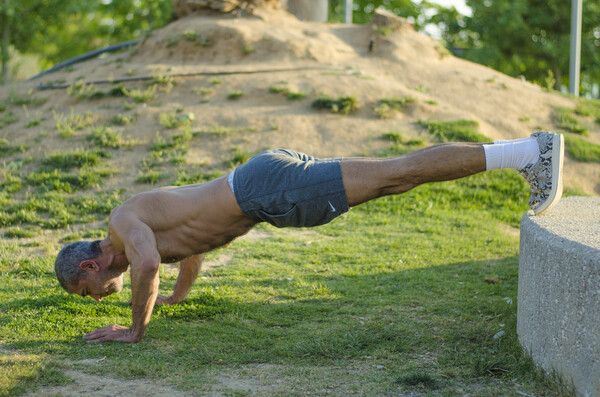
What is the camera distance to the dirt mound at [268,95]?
34.4 feet

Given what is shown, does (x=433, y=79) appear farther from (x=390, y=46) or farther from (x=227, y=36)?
(x=227, y=36)

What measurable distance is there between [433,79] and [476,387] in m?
10.0

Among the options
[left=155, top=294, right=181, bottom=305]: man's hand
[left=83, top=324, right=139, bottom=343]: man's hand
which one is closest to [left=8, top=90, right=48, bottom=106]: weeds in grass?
[left=155, top=294, right=181, bottom=305]: man's hand

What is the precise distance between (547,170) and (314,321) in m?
2.18

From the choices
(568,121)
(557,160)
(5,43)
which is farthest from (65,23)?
(557,160)

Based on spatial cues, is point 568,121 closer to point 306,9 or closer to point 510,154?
point 306,9

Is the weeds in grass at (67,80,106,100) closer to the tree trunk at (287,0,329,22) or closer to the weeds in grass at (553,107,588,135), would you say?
the tree trunk at (287,0,329,22)

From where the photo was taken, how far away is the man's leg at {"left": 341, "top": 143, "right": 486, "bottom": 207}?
4184 mm

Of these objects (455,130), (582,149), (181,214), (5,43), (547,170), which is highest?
(547,170)

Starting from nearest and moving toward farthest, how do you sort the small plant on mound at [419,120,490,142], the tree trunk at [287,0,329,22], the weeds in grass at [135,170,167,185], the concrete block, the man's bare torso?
1. the concrete block
2. the man's bare torso
3. the weeds in grass at [135,170,167,185]
4. the small plant on mound at [419,120,490,142]
5. the tree trunk at [287,0,329,22]

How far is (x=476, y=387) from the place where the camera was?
376cm

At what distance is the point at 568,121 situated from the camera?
11938 millimetres

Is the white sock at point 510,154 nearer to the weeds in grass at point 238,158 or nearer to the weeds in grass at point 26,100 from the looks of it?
the weeds in grass at point 238,158

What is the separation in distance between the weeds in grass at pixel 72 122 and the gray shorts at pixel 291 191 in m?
7.24
